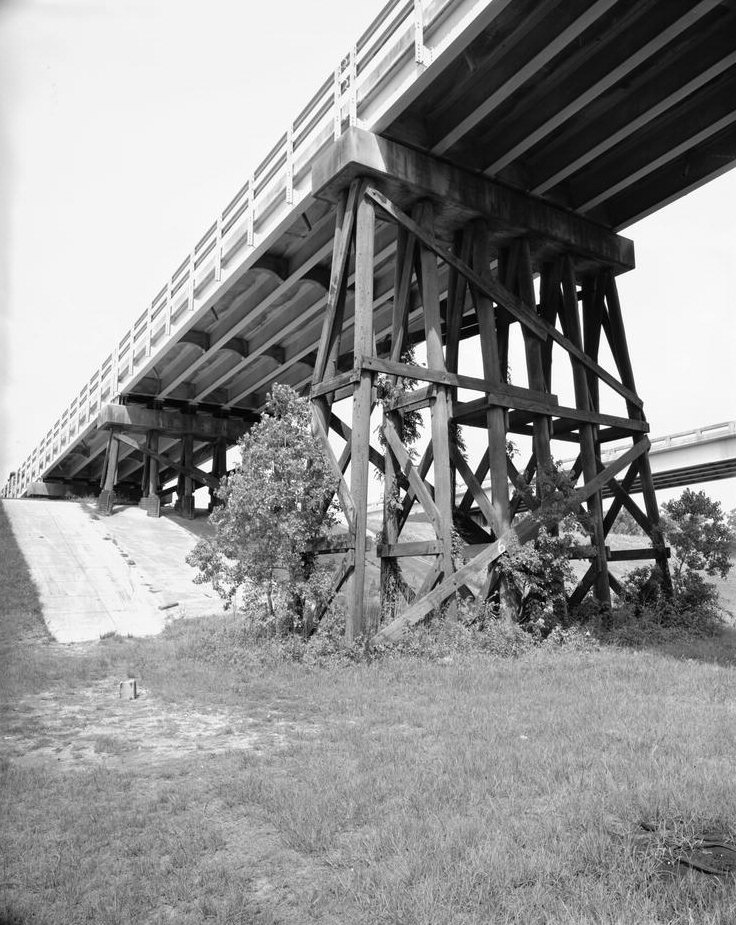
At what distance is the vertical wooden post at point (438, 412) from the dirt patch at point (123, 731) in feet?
15.1

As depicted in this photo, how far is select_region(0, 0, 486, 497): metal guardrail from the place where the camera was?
10492mm

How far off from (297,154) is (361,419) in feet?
20.8

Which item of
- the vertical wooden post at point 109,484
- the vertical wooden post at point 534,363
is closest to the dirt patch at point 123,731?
the vertical wooden post at point 534,363

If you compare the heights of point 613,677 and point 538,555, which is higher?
point 538,555

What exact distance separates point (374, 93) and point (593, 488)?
24.8 feet

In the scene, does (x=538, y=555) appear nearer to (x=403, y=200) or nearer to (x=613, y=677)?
(x=613, y=677)

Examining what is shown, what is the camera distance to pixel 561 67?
1112 cm

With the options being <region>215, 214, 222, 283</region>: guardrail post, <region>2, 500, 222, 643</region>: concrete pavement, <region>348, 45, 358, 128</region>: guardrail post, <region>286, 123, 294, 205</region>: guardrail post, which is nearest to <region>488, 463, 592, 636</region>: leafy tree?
<region>2, 500, 222, 643</region>: concrete pavement

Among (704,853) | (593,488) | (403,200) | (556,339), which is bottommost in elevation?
(704,853)

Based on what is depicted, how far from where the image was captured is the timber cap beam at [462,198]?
11.7 metres

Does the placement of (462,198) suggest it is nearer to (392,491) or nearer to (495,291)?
(495,291)

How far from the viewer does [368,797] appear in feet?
14.8

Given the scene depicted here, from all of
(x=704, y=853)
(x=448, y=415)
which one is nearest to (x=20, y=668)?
Answer: (x=448, y=415)

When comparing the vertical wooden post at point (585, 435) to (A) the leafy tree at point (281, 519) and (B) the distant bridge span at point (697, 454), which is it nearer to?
(A) the leafy tree at point (281, 519)
